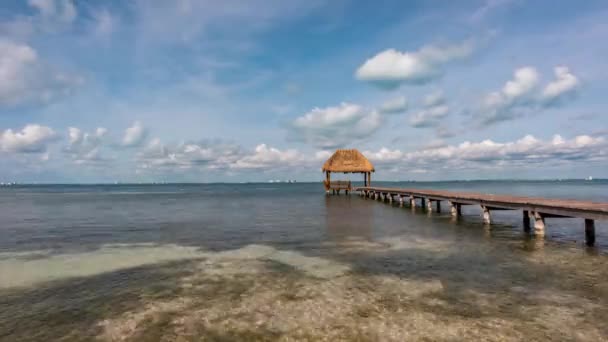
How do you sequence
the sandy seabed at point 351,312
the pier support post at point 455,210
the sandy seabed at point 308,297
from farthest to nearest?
1. the pier support post at point 455,210
2. the sandy seabed at point 308,297
3. the sandy seabed at point 351,312

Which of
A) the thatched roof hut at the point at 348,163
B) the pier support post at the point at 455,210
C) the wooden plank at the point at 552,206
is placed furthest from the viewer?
the thatched roof hut at the point at 348,163

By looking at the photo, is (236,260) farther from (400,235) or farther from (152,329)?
(400,235)

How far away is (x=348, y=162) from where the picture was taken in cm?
5109

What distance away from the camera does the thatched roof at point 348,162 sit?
50.3 m

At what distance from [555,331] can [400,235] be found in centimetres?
1131

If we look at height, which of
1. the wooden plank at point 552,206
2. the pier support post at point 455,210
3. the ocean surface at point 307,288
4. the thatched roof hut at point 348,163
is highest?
the thatched roof hut at point 348,163

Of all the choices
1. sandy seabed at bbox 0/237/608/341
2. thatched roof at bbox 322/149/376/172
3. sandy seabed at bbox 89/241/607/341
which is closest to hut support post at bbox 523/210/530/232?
sandy seabed at bbox 0/237/608/341

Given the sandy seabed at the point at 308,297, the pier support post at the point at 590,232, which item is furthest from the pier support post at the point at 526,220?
the sandy seabed at the point at 308,297

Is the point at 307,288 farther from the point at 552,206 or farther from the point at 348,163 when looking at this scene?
the point at 348,163

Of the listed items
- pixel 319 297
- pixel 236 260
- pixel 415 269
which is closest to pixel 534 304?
pixel 415 269

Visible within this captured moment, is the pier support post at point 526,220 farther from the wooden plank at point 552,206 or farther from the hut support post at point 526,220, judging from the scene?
the wooden plank at point 552,206

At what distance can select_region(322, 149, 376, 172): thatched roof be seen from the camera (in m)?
A: 50.3

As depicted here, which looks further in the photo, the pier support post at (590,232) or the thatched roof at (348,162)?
the thatched roof at (348,162)

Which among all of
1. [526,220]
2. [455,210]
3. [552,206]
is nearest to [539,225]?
[526,220]
